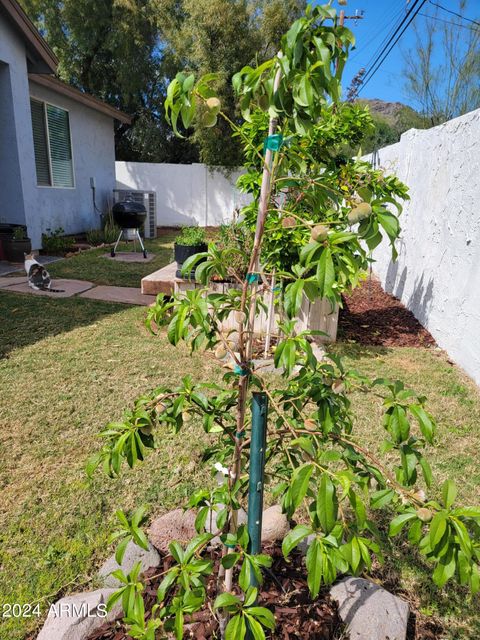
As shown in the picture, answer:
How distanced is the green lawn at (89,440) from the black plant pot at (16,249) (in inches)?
105

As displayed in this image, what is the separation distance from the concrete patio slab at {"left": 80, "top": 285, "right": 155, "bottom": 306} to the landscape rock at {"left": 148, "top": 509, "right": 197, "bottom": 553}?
3593 mm

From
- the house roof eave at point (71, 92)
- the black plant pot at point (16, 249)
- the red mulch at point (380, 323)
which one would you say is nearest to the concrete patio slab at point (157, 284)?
the red mulch at point (380, 323)

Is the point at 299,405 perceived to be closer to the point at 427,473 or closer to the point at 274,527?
the point at 427,473

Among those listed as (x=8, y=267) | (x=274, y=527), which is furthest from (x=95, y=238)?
(x=274, y=527)

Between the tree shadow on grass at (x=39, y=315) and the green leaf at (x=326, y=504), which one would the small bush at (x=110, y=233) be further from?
the green leaf at (x=326, y=504)

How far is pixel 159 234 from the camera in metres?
12.4

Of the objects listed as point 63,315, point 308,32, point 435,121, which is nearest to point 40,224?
point 63,315

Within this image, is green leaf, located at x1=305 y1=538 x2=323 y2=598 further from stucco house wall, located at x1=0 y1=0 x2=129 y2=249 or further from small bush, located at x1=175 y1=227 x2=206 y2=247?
stucco house wall, located at x1=0 y1=0 x2=129 y2=249

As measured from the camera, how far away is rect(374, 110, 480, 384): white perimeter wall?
12.0 feet

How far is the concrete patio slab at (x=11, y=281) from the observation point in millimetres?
5606

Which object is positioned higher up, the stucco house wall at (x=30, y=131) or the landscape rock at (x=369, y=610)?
the stucco house wall at (x=30, y=131)

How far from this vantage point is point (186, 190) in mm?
14508

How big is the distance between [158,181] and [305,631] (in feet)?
48.2

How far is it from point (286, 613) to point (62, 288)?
516 cm
